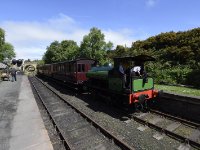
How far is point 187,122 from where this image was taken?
10.1m

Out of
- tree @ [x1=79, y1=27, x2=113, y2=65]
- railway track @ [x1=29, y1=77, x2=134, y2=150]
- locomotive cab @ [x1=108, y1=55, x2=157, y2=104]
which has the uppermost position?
tree @ [x1=79, y1=27, x2=113, y2=65]

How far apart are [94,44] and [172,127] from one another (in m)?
35.6

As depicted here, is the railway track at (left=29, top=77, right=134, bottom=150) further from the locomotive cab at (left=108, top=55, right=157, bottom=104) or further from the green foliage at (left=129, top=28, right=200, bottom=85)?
the green foliage at (left=129, top=28, right=200, bottom=85)

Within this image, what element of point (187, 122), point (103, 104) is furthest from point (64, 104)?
point (187, 122)

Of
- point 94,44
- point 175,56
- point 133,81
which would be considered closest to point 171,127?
point 133,81

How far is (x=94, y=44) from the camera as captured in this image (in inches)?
1742

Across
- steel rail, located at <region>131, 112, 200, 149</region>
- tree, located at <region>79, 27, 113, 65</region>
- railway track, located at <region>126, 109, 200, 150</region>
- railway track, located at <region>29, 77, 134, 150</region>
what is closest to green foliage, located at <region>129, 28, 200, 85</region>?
railway track, located at <region>126, 109, 200, 150</region>

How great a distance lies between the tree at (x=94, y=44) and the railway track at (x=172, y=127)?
106ft

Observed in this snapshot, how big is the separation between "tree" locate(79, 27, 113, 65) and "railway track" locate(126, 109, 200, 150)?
32324 mm

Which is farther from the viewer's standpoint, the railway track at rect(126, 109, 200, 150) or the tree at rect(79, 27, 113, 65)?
the tree at rect(79, 27, 113, 65)

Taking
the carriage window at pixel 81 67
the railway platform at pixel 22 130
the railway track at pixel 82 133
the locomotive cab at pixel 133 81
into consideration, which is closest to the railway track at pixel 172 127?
the locomotive cab at pixel 133 81

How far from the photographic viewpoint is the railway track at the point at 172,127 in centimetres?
808

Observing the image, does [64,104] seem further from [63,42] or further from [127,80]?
[63,42]

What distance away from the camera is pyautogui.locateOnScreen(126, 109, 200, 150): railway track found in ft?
26.5
